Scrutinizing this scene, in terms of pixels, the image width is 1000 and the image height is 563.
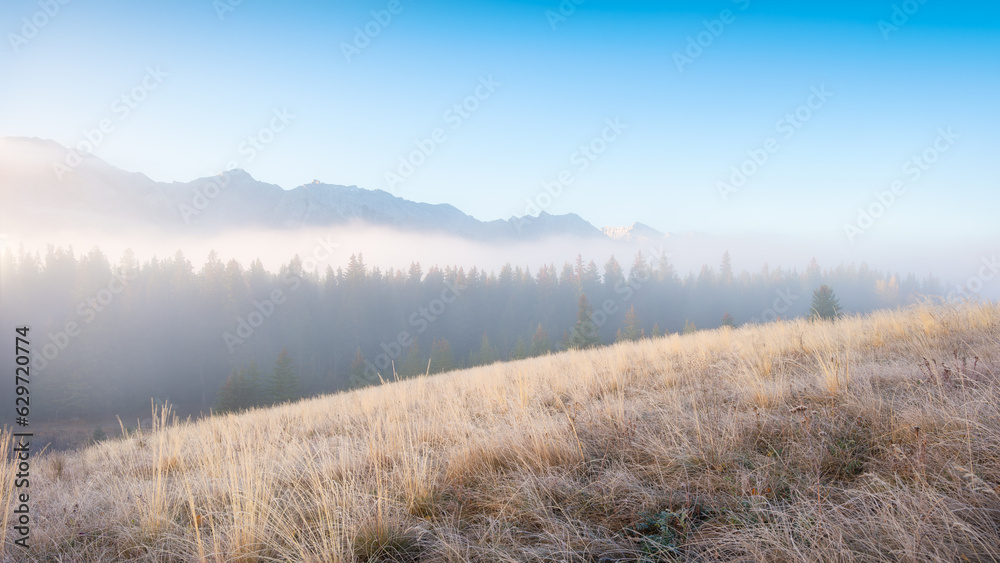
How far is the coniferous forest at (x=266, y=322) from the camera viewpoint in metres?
38.0

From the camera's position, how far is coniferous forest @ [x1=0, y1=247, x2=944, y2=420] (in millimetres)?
38000

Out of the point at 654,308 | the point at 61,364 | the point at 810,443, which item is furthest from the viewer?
the point at 654,308

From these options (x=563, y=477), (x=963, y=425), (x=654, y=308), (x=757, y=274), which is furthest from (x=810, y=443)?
(x=757, y=274)

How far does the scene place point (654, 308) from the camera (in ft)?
258

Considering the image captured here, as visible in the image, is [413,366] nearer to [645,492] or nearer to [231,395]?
[231,395]

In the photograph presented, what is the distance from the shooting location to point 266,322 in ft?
173

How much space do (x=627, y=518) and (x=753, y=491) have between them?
673mm

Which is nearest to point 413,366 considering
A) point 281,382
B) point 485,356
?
point 485,356

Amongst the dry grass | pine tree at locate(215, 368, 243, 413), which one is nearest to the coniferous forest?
pine tree at locate(215, 368, 243, 413)

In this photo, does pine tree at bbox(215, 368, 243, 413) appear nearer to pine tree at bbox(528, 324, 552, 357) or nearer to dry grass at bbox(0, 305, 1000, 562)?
pine tree at bbox(528, 324, 552, 357)

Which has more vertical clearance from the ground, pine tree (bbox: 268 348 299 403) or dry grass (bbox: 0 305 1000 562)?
dry grass (bbox: 0 305 1000 562)

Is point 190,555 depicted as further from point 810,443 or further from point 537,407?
point 810,443

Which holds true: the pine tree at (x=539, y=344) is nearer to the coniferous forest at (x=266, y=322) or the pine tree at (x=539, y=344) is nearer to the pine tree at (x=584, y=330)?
the coniferous forest at (x=266, y=322)

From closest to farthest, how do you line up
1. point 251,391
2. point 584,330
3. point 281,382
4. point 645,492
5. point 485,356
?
point 645,492 → point 251,391 → point 281,382 → point 584,330 → point 485,356
